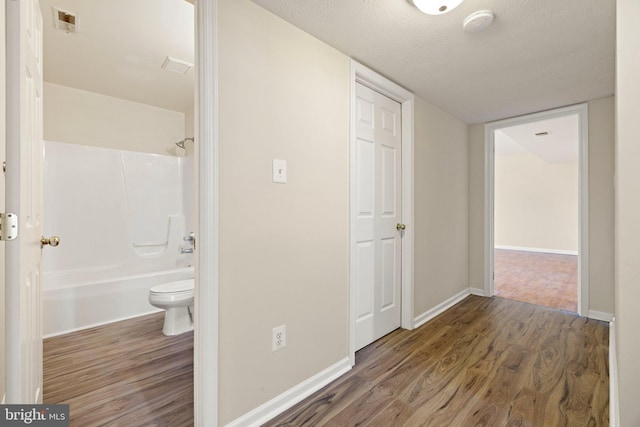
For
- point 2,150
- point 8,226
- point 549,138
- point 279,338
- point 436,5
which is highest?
point 549,138

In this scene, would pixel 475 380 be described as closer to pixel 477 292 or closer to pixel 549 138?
pixel 477 292

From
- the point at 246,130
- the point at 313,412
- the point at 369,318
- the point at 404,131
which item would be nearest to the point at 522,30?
the point at 404,131

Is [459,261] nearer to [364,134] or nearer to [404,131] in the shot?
[404,131]

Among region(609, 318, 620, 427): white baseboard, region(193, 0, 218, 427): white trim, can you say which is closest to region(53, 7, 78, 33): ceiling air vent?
region(193, 0, 218, 427): white trim

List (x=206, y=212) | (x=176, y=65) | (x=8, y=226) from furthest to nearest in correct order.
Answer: (x=176, y=65) → (x=206, y=212) → (x=8, y=226)

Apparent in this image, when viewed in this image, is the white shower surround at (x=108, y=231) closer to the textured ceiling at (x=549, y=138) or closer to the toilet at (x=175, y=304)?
the toilet at (x=175, y=304)

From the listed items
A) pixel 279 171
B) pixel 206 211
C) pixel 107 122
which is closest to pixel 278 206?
pixel 279 171

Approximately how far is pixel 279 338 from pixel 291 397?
0.36 meters

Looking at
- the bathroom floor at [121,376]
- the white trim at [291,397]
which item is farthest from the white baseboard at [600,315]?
the bathroom floor at [121,376]

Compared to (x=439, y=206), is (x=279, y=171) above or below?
above

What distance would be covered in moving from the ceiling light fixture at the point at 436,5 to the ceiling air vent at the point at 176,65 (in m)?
2.02

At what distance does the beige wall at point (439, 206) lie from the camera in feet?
9.17

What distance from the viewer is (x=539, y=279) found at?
14.7 ft

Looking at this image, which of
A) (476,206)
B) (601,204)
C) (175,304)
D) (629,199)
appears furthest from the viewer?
(476,206)
